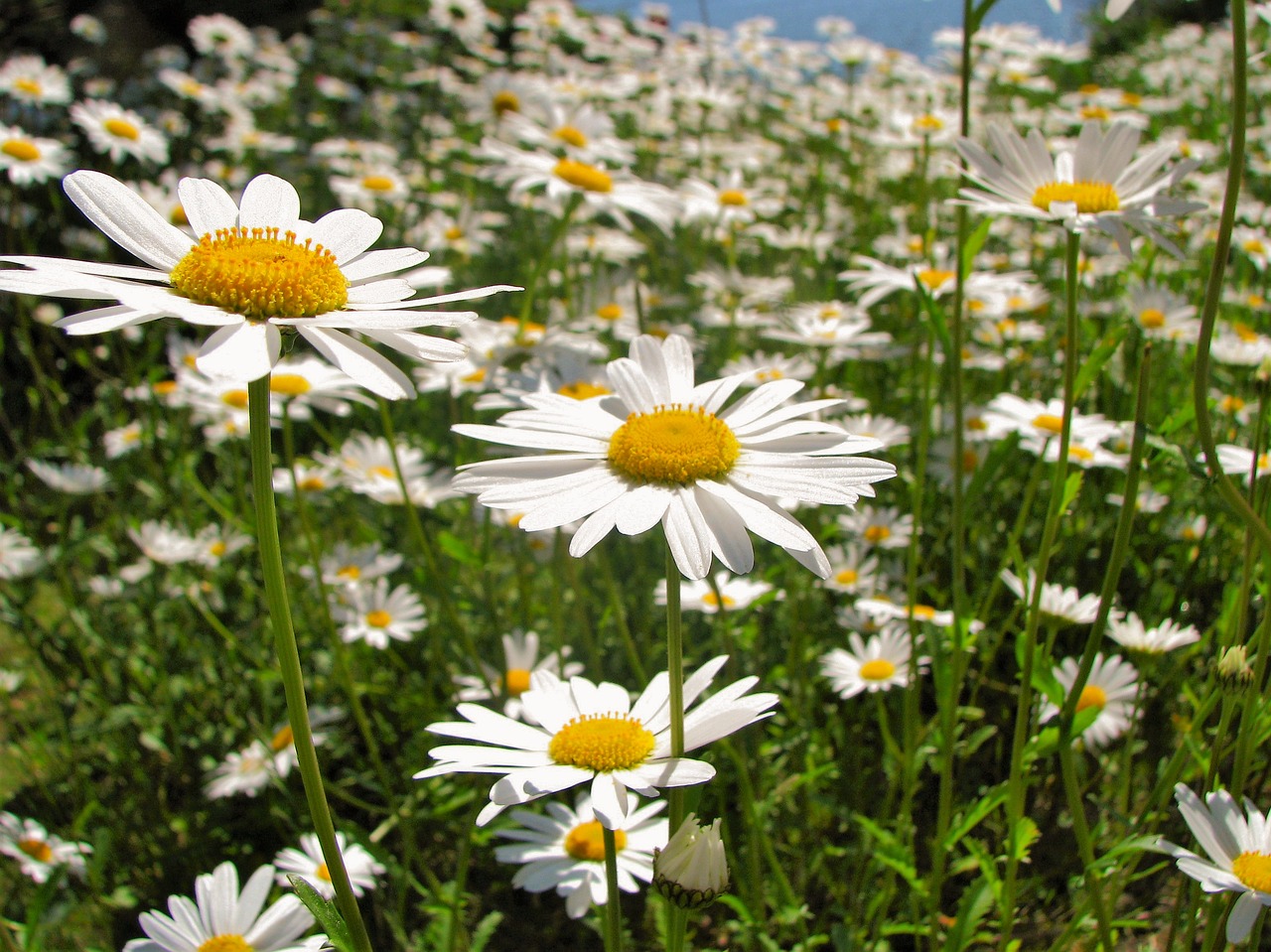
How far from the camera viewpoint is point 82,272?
944mm

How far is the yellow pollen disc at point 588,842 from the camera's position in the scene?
1557 millimetres

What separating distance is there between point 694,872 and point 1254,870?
2.63 feet

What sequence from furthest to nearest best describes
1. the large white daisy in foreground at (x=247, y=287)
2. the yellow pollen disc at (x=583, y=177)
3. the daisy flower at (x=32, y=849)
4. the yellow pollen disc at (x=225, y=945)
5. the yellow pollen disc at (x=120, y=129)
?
the yellow pollen disc at (x=120, y=129) < the yellow pollen disc at (x=583, y=177) < the daisy flower at (x=32, y=849) < the yellow pollen disc at (x=225, y=945) < the large white daisy in foreground at (x=247, y=287)

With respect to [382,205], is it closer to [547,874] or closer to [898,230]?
[898,230]

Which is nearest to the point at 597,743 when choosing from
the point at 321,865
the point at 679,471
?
the point at 679,471

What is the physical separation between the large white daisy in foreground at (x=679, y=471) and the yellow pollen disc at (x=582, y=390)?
0.63m

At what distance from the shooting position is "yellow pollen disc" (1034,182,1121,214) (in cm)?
152

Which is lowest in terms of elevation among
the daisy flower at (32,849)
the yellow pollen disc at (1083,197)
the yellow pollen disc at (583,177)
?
the daisy flower at (32,849)

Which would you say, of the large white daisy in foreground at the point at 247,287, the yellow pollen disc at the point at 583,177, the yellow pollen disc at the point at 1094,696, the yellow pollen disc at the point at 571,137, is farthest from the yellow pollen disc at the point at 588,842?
the yellow pollen disc at the point at 571,137

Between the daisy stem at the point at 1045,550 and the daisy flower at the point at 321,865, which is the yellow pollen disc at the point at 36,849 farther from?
the daisy stem at the point at 1045,550

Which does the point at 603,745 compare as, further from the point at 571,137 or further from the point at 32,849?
the point at 571,137

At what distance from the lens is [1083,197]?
1531 millimetres

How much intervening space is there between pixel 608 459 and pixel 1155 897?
1637mm

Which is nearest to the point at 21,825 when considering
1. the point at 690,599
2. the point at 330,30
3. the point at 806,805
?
the point at 690,599
